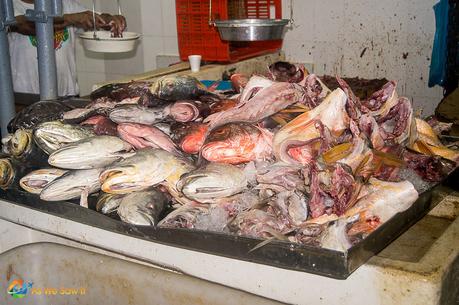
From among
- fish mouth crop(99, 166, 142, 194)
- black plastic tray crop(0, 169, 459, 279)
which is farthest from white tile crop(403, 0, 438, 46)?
fish mouth crop(99, 166, 142, 194)

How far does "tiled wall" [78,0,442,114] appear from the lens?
484 cm

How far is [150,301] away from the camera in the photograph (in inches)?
77.0

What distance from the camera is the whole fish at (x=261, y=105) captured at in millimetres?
1922

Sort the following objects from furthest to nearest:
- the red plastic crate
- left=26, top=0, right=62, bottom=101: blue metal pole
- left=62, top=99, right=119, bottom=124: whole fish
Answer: the red plastic crate → left=26, top=0, right=62, bottom=101: blue metal pole → left=62, top=99, right=119, bottom=124: whole fish

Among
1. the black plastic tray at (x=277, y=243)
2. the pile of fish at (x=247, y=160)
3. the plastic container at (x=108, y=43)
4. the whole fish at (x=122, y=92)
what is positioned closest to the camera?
the black plastic tray at (x=277, y=243)

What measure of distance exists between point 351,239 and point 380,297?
183 millimetres

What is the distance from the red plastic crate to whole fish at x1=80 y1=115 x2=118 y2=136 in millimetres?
2792

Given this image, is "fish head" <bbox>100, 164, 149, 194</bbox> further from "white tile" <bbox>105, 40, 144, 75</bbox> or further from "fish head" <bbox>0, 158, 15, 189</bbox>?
"white tile" <bbox>105, 40, 144, 75</bbox>

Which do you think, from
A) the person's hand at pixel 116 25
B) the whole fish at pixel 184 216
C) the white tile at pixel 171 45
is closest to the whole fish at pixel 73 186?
the whole fish at pixel 184 216

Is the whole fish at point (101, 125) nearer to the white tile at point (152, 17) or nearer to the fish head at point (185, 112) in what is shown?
the fish head at point (185, 112)

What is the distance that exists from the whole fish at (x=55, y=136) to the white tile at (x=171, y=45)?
3807 millimetres

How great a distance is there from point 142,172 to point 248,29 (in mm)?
2695

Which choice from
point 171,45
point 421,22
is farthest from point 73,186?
point 171,45

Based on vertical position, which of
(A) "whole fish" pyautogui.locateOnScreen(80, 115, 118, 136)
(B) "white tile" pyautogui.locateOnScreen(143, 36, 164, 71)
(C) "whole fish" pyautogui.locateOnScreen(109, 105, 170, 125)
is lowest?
(A) "whole fish" pyautogui.locateOnScreen(80, 115, 118, 136)
